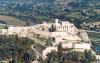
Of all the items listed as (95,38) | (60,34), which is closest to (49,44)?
(60,34)

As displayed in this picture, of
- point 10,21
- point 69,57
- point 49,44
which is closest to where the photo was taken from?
point 69,57

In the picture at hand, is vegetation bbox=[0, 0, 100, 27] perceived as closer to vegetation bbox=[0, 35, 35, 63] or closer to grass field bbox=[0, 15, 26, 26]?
grass field bbox=[0, 15, 26, 26]

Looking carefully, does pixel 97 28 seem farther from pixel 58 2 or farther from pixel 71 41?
pixel 58 2

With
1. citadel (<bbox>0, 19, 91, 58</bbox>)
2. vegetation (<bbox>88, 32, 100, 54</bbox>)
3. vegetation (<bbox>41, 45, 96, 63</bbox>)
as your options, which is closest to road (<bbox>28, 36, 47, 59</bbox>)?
citadel (<bbox>0, 19, 91, 58</bbox>)

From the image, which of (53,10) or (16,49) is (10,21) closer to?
(53,10)

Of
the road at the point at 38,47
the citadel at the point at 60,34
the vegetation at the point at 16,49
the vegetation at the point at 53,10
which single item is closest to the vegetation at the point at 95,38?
the citadel at the point at 60,34
